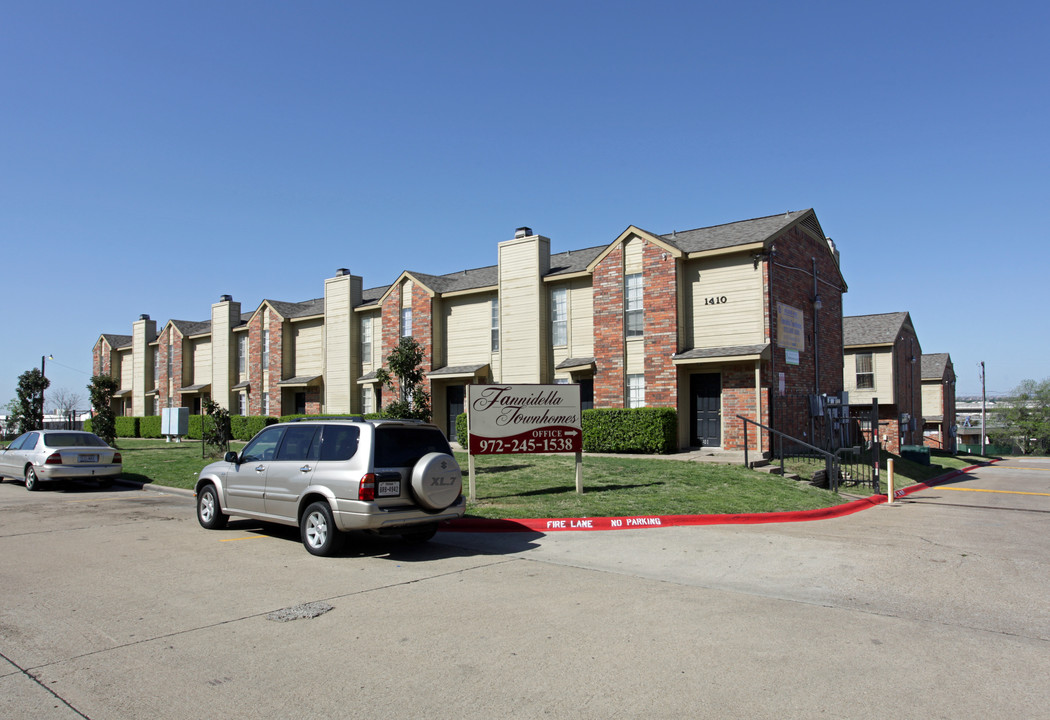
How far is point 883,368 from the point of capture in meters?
38.9

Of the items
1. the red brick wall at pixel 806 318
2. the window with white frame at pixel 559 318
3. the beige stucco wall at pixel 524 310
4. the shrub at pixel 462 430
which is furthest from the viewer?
the beige stucco wall at pixel 524 310

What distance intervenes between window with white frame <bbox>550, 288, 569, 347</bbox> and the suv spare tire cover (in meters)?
16.7

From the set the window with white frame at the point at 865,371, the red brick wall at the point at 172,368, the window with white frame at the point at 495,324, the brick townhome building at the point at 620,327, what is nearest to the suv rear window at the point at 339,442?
the brick townhome building at the point at 620,327

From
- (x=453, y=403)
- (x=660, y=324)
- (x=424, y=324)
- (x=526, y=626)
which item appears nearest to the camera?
(x=526, y=626)

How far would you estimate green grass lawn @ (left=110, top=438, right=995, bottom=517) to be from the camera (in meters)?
12.1

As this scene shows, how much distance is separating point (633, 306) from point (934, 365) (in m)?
40.0

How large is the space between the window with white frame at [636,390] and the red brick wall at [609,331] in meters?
0.31

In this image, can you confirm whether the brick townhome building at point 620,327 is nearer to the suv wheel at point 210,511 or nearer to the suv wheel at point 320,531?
the suv wheel at point 210,511

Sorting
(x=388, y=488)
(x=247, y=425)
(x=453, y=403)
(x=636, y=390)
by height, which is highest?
(x=636, y=390)

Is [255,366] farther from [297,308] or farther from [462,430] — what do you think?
[462,430]

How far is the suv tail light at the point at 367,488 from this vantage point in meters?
8.45

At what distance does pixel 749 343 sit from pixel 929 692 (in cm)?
1756

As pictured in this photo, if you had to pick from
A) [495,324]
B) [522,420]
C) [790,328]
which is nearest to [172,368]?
[495,324]

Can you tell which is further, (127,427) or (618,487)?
(127,427)
